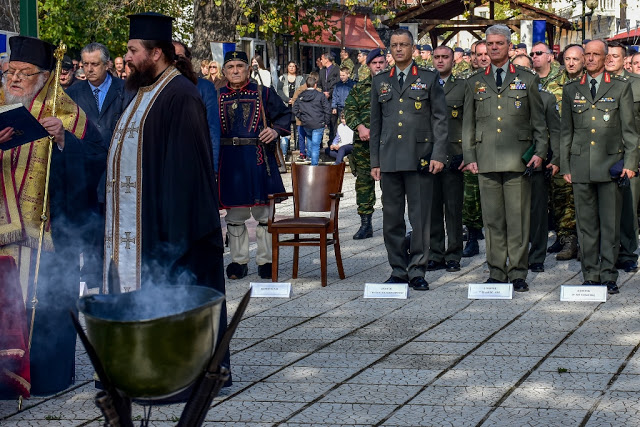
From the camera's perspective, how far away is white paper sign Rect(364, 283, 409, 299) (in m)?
8.84

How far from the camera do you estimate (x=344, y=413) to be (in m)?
5.66

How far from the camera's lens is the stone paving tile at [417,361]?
6.64m

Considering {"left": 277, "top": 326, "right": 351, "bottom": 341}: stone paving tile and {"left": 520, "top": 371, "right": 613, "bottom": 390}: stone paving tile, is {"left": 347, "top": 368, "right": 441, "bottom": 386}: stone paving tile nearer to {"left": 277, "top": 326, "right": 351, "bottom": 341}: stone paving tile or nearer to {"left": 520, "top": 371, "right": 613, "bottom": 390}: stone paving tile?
{"left": 520, "top": 371, "right": 613, "bottom": 390}: stone paving tile

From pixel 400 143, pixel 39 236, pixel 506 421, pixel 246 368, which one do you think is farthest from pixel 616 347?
pixel 39 236

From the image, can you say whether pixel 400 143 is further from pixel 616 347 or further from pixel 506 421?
pixel 506 421

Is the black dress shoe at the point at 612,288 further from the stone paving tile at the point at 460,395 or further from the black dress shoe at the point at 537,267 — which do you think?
the stone paving tile at the point at 460,395

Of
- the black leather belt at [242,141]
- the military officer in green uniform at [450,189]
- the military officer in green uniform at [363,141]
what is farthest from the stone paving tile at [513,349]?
the military officer in green uniform at [363,141]

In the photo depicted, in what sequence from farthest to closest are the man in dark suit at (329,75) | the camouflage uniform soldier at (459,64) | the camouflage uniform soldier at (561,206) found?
the man in dark suit at (329,75)
the camouflage uniform soldier at (459,64)
the camouflage uniform soldier at (561,206)

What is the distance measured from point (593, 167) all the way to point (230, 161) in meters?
3.09

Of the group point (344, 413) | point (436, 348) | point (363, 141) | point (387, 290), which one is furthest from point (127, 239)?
point (363, 141)

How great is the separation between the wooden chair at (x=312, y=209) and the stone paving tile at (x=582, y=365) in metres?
3.19

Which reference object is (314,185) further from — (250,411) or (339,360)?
(250,411)

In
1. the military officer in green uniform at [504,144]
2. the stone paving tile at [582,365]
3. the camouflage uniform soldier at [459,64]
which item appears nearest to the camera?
the stone paving tile at [582,365]

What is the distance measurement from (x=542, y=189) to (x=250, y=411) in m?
5.30
